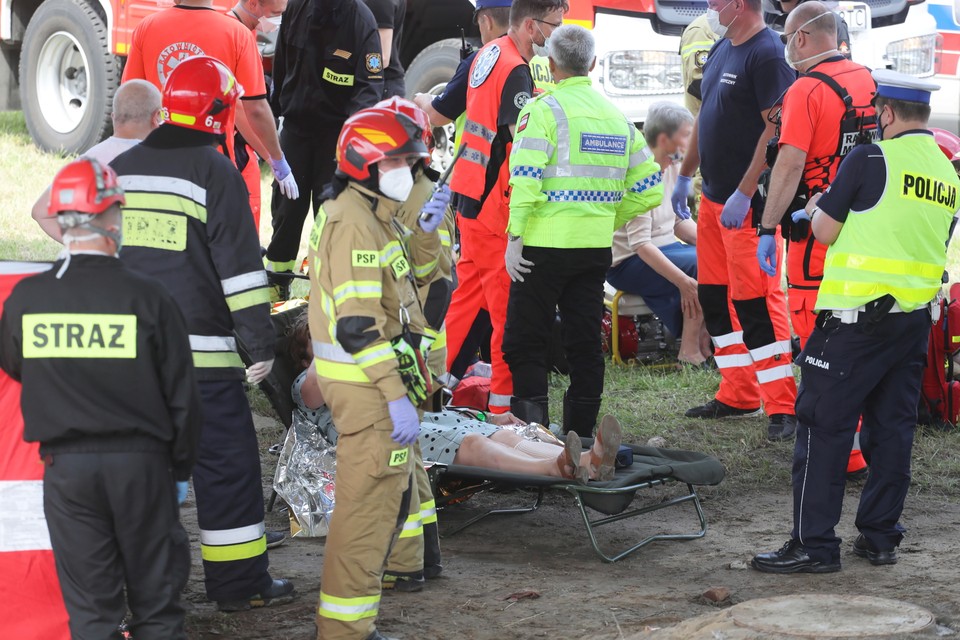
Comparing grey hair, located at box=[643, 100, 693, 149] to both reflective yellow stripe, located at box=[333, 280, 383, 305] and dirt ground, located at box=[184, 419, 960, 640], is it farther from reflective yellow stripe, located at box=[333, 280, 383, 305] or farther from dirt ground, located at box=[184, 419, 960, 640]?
reflective yellow stripe, located at box=[333, 280, 383, 305]

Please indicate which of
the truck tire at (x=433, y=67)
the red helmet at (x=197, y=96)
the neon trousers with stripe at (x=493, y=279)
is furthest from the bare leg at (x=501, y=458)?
the truck tire at (x=433, y=67)

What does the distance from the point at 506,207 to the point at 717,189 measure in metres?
1.17

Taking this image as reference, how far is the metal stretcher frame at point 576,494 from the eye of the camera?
5.07 m

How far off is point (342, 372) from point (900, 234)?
2230 mm

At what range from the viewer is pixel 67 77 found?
1162 centimetres

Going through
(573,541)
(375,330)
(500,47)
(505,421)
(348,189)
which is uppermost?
(500,47)

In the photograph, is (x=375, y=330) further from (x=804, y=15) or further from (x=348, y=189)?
(x=804, y=15)

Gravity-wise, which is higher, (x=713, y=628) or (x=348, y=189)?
(x=348, y=189)

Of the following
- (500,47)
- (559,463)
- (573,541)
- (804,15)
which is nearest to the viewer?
(559,463)

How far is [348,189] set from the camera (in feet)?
13.6

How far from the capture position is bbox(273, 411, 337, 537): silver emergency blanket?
5.51 meters

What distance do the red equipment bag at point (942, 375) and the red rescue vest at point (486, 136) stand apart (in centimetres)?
251

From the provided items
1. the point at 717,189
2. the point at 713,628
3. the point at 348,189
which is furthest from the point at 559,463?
the point at 717,189

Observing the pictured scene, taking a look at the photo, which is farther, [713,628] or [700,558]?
[700,558]
